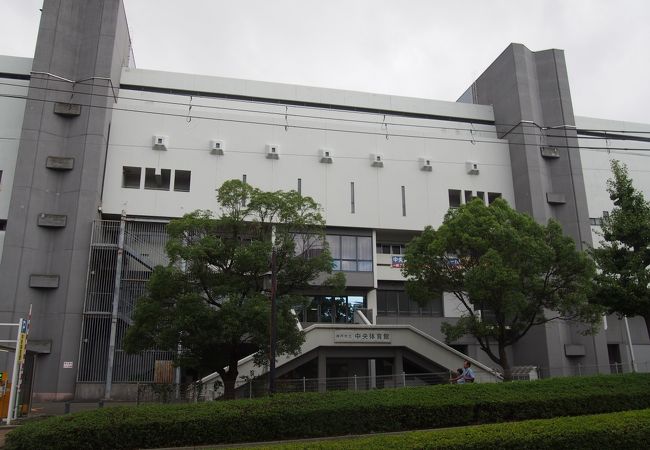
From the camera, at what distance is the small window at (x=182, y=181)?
30.3 metres

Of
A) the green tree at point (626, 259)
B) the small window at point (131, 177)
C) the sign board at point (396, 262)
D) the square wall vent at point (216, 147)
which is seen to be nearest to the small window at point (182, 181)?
the square wall vent at point (216, 147)

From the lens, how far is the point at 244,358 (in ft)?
71.1

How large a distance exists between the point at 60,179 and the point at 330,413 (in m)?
21.8

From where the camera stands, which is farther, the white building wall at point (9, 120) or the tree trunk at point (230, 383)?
the white building wall at point (9, 120)

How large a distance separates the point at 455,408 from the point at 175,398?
450 inches

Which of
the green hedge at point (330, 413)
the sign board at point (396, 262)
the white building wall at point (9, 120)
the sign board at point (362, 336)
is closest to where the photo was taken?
the green hedge at point (330, 413)

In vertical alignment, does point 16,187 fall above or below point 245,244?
above

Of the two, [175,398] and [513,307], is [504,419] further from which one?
[175,398]

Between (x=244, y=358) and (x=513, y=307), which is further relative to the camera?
(x=244, y=358)

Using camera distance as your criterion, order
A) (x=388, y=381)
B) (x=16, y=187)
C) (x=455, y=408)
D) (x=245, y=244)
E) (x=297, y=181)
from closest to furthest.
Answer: (x=455, y=408) < (x=245, y=244) < (x=388, y=381) < (x=16, y=187) < (x=297, y=181)

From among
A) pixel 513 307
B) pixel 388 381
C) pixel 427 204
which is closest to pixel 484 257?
pixel 513 307

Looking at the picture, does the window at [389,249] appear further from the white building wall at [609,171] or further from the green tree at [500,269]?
the white building wall at [609,171]

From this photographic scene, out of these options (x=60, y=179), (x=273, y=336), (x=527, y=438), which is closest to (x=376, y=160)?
(x=60, y=179)

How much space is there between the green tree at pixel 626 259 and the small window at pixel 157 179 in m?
21.9
